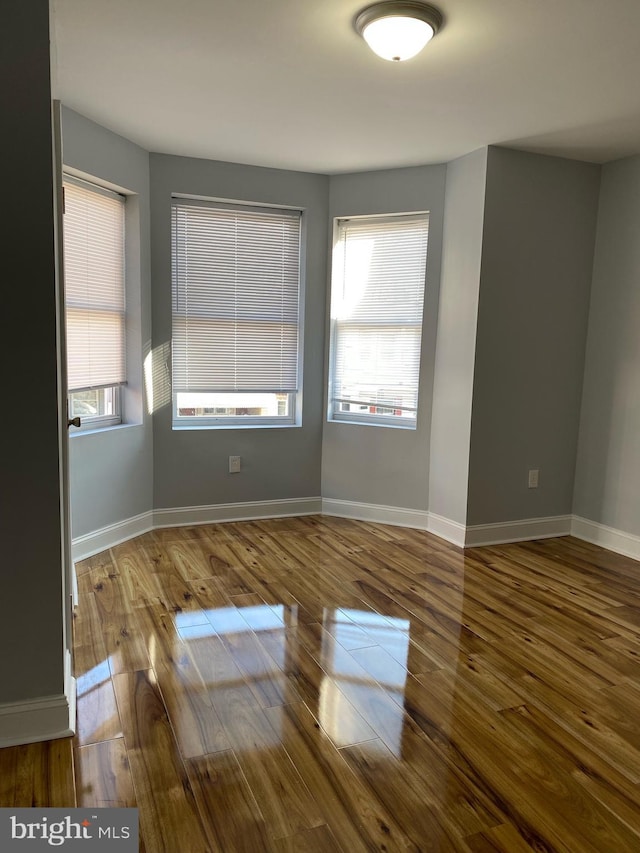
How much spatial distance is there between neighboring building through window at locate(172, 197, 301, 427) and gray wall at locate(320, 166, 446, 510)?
0.42m

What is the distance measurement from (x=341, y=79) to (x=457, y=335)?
5.98 feet

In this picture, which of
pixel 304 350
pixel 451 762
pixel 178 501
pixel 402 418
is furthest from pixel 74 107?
pixel 451 762

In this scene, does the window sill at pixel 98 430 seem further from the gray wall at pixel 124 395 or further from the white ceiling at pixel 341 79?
the white ceiling at pixel 341 79

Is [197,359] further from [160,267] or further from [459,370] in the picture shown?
[459,370]

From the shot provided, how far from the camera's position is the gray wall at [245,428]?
417cm

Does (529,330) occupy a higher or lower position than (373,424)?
higher

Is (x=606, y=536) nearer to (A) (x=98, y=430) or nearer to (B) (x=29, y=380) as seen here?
(A) (x=98, y=430)

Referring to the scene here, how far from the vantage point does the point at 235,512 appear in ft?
15.0

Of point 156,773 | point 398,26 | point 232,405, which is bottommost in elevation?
point 156,773

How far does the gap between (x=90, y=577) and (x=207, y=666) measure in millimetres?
1215

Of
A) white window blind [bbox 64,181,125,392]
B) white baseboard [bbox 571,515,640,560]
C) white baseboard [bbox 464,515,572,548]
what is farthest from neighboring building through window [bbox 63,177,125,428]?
white baseboard [bbox 571,515,640,560]

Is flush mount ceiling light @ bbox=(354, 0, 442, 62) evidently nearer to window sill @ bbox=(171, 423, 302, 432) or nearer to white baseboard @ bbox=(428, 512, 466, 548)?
window sill @ bbox=(171, 423, 302, 432)

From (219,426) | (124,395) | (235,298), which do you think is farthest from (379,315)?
(124,395)

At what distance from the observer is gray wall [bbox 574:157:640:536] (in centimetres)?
400
